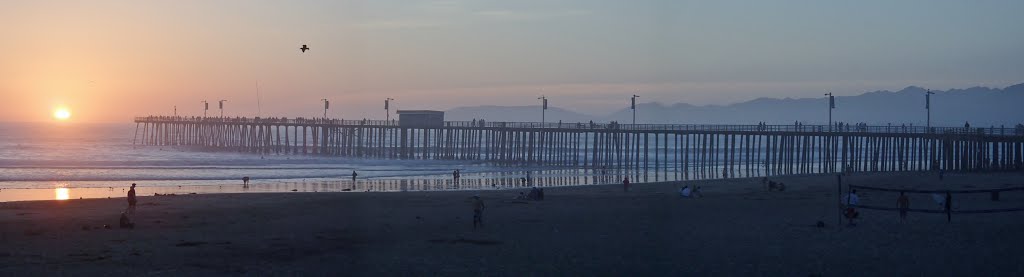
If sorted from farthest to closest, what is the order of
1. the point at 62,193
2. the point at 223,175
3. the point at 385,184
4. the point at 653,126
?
the point at 653,126 < the point at 223,175 < the point at 385,184 < the point at 62,193

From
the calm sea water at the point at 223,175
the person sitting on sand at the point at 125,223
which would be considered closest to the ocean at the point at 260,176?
the calm sea water at the point at 223,175

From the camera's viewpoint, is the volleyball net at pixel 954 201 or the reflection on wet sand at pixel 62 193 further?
the reflection on wet sand at pixel 62 193

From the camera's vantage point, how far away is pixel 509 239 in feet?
59.3

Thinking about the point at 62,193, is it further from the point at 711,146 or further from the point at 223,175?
the point at 711,146

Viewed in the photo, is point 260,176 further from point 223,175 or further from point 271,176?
point 223,175

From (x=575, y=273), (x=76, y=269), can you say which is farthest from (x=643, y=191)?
(x=76, y=269)

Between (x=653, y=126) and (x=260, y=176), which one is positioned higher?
(x=653, y=126)

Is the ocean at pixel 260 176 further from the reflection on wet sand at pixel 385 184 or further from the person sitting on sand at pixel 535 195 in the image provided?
the person sitting on sand at pixel 535 195

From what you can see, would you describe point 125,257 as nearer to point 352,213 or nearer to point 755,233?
point 352,213

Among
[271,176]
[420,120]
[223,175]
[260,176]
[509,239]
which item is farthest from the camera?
[420,120]

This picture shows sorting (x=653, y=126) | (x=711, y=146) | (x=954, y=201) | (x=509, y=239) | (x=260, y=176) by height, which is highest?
(x=653, y=126)

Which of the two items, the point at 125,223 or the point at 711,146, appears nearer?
the point at 125,223

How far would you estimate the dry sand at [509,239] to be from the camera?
1476 cm

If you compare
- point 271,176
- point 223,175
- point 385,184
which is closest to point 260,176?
point 271,176
